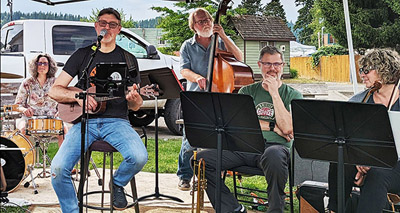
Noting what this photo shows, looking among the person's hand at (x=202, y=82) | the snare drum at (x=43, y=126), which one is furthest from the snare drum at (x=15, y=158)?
the person's hand at (x=202, y=82)

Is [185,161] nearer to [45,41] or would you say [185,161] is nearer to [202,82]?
[202,82]

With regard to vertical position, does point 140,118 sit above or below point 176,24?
below

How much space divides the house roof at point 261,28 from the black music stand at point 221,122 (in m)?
1.76

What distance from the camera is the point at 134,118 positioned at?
30.0 feet

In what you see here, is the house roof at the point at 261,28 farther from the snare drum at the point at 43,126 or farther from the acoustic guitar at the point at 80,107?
the snare drum at the point at 43,126

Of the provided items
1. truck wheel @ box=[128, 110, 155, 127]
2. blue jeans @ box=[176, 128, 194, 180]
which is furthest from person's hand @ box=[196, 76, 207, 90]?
truck wheel @ box=[128, 110, 155, 127]

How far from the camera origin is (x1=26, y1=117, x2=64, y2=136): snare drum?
521 centimetres

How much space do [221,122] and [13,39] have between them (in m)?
4.86

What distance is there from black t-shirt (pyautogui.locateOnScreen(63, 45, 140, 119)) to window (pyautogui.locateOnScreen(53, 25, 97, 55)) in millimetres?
3595

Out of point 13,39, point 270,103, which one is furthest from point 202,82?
point 13,39

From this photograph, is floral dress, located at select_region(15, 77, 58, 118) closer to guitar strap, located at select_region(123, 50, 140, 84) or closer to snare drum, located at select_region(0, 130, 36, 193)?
snare drum, located at select_region(0, 130, 36, 193)

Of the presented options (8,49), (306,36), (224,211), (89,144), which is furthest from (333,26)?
(8,49)

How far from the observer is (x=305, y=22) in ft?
19.6

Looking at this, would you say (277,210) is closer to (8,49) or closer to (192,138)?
(192,138)
